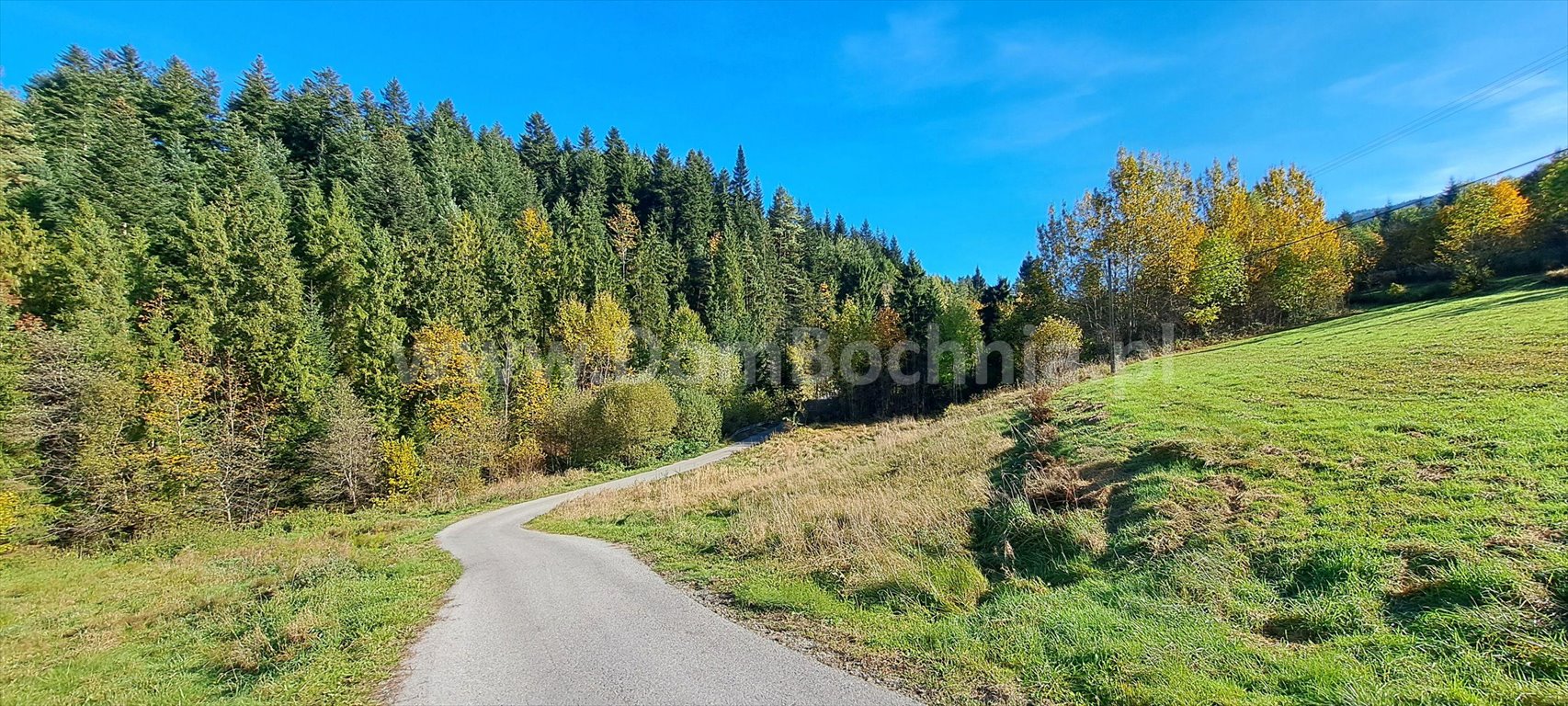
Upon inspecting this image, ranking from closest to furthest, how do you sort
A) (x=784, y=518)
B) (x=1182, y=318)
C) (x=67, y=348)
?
(x=784, y=518)
(x=67, y=348)
(x=1182, y=318)

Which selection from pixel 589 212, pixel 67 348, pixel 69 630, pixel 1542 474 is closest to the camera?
pixel 1542 474

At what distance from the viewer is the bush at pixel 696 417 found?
45.2 m

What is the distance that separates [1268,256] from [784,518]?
4163 centimetres

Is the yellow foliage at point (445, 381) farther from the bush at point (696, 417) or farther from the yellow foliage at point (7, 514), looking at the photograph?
the yellow foliage at point (7, 514)

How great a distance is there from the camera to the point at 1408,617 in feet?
15.6

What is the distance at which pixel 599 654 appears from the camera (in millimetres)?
6000

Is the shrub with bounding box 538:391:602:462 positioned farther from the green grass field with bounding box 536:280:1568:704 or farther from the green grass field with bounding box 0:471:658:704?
the green grass field with bounding box 536:280:1568:704

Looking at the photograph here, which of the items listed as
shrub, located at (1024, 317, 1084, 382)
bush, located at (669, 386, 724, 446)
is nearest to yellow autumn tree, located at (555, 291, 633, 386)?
bush, located at (669, 386, 724, 446)

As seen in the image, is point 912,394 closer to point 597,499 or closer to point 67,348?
point 597,499

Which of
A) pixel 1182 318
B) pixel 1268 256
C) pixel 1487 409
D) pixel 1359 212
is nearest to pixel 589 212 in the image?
pixel 1182 318

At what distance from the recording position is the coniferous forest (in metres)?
23.8

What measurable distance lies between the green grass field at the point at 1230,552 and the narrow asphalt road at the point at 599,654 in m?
0.71

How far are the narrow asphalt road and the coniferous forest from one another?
2079 cm

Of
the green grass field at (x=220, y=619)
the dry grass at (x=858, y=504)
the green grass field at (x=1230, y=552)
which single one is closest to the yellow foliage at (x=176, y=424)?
the green grass field at (x=220, y=619)
